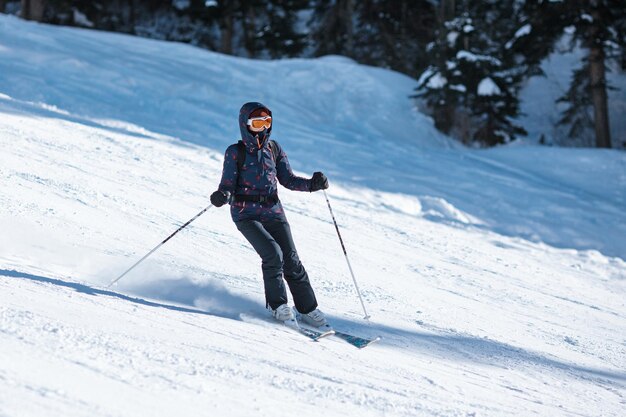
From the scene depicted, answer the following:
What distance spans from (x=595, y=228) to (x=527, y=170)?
3.99m

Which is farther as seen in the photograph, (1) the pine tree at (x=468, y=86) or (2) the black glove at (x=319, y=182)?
(1) the pine tree at (x=468, y=86)

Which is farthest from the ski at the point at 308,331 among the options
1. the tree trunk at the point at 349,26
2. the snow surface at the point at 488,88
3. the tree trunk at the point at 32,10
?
the tree trunk at the point at 349,26

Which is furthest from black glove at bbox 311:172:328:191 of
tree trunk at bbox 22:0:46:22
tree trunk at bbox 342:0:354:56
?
tree trunk at bbox 342:0:354:56

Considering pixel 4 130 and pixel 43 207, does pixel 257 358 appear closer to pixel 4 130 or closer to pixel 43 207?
pixel 43 207

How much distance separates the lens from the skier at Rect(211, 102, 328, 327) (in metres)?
4.86

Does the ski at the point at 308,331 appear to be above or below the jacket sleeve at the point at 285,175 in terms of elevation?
below

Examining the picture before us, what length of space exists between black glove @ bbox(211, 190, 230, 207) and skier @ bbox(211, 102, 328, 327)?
33 mm

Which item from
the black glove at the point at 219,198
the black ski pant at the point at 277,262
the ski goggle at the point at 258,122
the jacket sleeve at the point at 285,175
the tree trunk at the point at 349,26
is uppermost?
the tree trunk at the point at 349,26

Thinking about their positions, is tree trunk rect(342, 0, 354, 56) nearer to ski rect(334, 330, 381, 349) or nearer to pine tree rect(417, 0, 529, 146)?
pine tree rect(417, 0, 529, 146)

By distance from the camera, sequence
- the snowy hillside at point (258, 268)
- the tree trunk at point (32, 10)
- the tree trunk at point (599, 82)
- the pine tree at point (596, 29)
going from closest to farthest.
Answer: the snowy hillside at point (258, 268) < the pine tree at point (596, 29) < the tree trunk at point (599, 82) < the tree trunk at point (32, 10)

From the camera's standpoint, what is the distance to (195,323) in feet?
14.7

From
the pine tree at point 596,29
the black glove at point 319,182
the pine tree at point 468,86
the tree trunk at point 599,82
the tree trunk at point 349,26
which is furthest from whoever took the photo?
the tree trunk at point 349,26

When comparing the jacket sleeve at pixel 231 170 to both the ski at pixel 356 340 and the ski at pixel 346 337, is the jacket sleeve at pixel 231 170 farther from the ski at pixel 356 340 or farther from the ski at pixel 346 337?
the ski at pixel 356 340

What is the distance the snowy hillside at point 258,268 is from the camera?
140 inches
